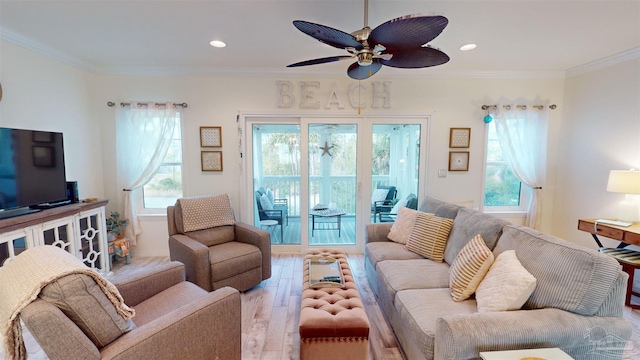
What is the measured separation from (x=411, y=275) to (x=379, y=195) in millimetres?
1850

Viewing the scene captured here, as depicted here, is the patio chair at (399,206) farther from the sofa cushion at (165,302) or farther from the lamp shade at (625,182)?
the sofa cushion at (165,302)

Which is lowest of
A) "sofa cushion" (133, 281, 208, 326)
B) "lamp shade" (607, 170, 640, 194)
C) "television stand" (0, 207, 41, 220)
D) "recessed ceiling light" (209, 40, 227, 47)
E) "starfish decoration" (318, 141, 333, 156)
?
"sofa cushion" (133, 281, 208, 326)

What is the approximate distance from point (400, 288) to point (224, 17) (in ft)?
8.58

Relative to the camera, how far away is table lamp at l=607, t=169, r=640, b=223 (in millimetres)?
2633

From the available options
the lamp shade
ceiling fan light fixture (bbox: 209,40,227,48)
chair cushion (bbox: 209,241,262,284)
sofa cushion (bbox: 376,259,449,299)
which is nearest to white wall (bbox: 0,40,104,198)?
ceiling fan light fixture (bbox: 209,40,227,48)

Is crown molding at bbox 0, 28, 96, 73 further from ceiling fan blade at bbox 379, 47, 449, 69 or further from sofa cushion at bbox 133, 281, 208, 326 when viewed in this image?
ceiling fan blade at bbox 379, 47, 449, 69

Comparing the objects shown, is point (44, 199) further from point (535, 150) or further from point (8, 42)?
point (535, 150)

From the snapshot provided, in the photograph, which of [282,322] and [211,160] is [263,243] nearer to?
[282,322]

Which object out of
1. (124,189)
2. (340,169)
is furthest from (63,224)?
(340,169)

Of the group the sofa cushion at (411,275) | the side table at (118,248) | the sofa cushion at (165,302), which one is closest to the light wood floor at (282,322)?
the side table at (118,248)

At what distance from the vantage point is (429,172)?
12.1 feet

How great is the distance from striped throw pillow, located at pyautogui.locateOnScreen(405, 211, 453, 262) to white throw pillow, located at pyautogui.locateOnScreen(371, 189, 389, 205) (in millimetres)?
1212

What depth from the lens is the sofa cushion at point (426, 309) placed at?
1435mm

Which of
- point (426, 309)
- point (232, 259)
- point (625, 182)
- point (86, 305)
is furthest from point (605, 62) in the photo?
point (86, 305)
